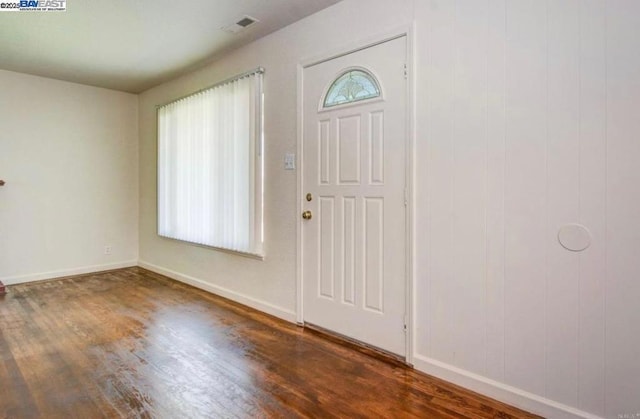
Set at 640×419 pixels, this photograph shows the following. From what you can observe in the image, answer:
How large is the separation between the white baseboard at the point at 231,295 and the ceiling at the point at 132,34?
2489 mm

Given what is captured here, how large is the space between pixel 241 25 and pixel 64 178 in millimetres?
3399

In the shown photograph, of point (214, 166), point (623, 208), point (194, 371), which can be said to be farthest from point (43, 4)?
point (623, 208)

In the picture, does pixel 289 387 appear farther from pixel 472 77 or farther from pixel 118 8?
pixel 118 8

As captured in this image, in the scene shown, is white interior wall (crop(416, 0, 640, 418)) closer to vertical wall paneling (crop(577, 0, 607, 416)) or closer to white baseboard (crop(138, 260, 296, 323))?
vertical wall paneling (crop(577, 0, 607, 416))

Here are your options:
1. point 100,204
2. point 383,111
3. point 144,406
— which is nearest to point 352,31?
point 383,111

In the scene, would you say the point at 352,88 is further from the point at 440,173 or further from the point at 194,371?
the point at 194,371

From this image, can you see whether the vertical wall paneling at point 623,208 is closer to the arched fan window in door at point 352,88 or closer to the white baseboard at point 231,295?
the arched fan window in door at point 352,88

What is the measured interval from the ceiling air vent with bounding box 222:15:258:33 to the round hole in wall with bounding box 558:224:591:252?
107 inches

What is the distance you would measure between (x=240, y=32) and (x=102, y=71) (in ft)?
7.14

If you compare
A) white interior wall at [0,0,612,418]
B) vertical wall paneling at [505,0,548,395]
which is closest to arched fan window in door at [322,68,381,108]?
white interior wall at [0,0,612,418]

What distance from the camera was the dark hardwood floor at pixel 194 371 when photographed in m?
1.88

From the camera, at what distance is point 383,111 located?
2.44 meters

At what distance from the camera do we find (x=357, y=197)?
263 centimetres

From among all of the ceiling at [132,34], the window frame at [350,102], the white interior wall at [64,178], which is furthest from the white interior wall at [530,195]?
the white interior wall at [64,178]
